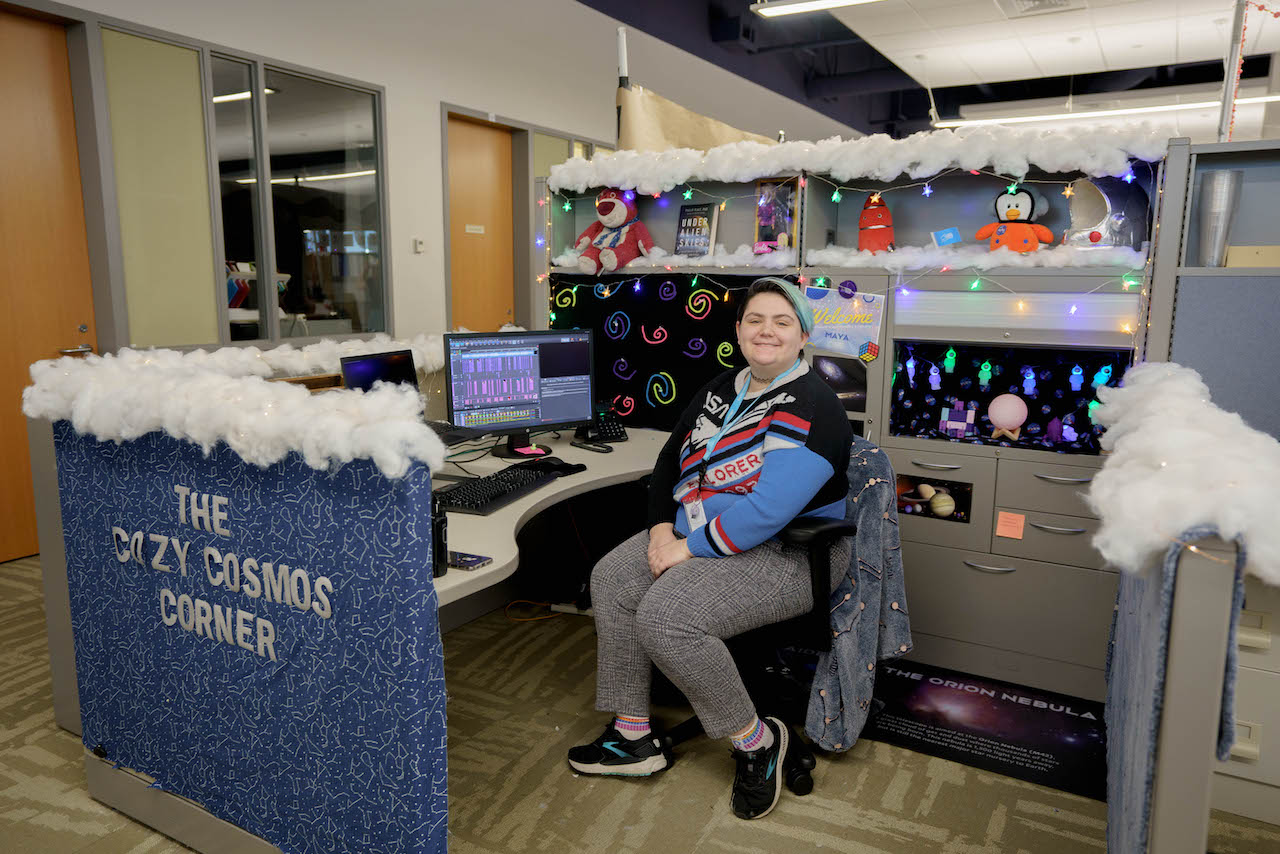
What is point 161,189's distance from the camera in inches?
148

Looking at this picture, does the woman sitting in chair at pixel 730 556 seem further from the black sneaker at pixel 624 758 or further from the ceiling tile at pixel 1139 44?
the ceiling tile at pixel 1139 44

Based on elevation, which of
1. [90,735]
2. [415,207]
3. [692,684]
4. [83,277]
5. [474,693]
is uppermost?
[415,207]

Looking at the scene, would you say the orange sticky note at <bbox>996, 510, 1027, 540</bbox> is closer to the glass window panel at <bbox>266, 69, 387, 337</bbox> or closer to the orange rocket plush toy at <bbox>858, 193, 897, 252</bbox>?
the orange rocket plush toy at <bbox>858, 193, 897, 252</bbox>

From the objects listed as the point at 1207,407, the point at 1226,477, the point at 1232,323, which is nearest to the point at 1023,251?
the point at 1232,323

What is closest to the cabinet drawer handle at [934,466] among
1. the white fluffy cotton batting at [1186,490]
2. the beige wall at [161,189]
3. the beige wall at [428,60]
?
the white fluffy cotton batting at [1186,490]

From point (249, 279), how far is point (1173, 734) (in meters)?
4.31

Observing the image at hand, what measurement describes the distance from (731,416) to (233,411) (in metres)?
1.15

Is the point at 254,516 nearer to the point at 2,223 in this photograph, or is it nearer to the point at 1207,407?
the point at 1207,407

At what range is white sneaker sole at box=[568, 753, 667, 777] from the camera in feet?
6.80

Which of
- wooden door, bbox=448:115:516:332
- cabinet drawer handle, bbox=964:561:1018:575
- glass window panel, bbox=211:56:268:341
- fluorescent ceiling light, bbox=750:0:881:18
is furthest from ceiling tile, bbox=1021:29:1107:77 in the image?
glass window panel, bbox=211:56:268:341

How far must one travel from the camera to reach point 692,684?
191 centimetres

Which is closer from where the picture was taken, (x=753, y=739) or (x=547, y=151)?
(x=753, y=739)

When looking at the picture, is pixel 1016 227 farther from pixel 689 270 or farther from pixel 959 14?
pixel 959 14

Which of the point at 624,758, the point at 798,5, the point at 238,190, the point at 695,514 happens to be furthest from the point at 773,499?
the point at 798,5
